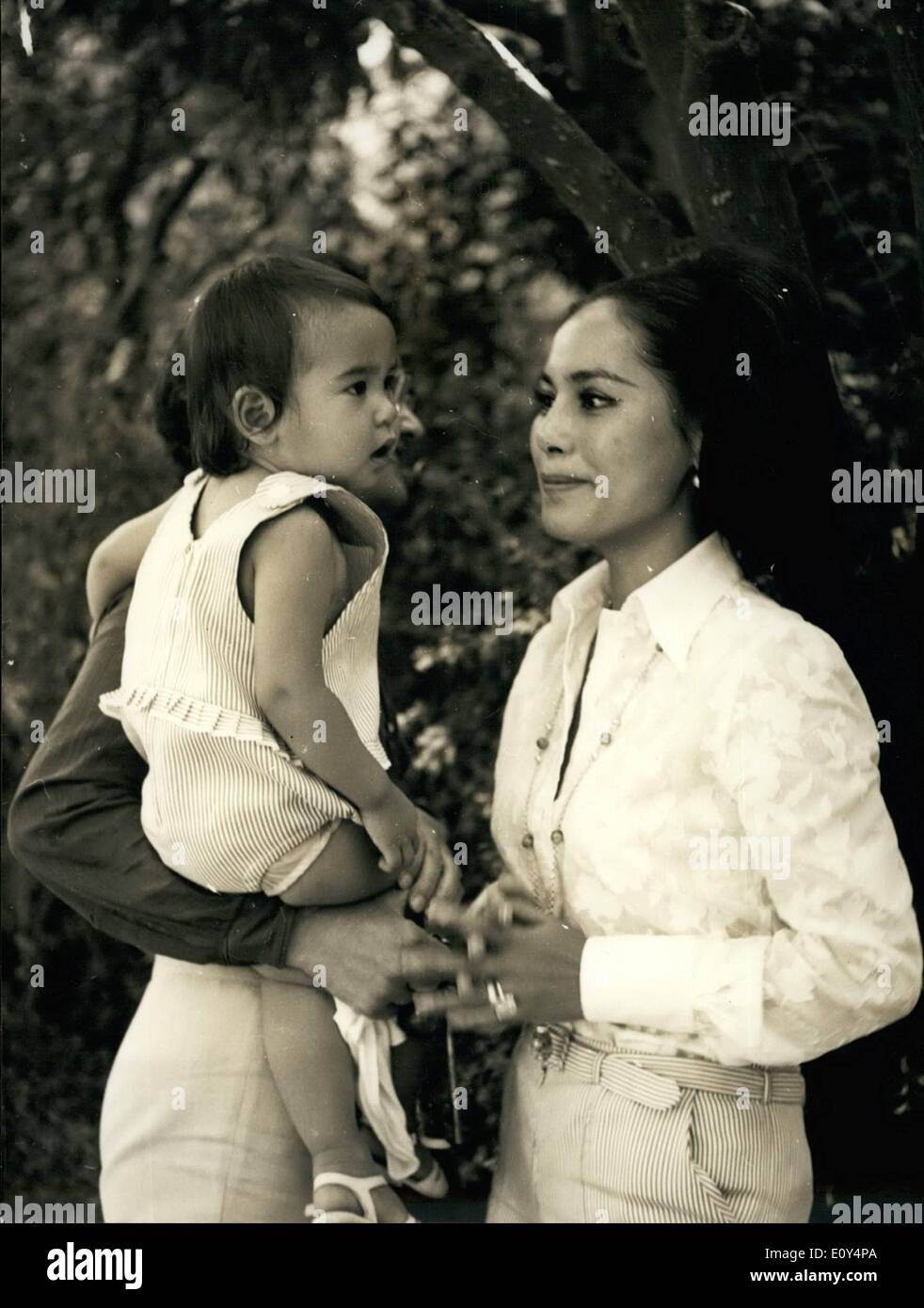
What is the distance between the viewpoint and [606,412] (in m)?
2.87

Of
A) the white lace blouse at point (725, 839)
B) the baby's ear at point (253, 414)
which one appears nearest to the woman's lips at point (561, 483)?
the white lace blouse at point (725, 839)

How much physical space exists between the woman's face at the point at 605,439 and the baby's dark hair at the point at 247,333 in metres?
0.39

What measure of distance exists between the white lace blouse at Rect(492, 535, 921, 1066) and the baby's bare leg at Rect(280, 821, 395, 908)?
0.32 meters

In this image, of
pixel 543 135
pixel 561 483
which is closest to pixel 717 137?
pixel 543 135

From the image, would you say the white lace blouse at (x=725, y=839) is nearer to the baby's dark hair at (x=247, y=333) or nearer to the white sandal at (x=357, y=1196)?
the white sandal at (x=357, y=1196)

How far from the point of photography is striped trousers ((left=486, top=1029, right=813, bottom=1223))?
2760 mm

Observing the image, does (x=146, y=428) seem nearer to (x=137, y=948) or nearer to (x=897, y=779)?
(x=137, y=948)

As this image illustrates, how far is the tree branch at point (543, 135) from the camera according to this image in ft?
9.94

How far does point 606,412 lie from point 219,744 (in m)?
0.93

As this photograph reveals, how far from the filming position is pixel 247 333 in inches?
116

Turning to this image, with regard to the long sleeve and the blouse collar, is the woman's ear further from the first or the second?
the long sleeve
